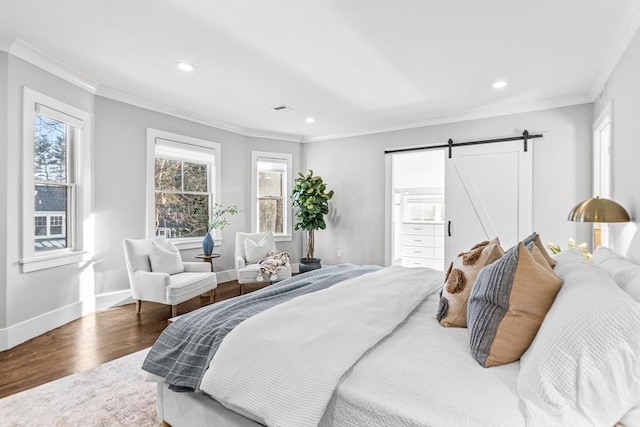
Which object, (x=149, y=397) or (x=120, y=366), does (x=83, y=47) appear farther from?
(x=149, y=397)

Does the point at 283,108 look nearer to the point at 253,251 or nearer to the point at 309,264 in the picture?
the point at 253,251

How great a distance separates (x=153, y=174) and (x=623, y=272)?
479 centimetres

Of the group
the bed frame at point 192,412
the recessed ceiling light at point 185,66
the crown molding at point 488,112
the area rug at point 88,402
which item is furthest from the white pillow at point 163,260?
the crown molding at point 488,112

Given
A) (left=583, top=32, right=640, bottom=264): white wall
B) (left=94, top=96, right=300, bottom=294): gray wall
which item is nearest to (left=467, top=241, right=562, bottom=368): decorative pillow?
(left=583, top=32, right=640, bottom=264): white wall

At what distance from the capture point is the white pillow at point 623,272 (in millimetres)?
1307

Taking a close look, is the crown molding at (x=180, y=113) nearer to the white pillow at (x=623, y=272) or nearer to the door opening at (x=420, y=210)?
the door opening at (x=420, y=210)

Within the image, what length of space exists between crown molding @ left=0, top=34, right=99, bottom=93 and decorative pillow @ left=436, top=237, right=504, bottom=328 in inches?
153

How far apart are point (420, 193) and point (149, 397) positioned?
18.5 ft

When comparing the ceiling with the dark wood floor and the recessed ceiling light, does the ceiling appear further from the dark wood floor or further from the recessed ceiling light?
the dark wood floor

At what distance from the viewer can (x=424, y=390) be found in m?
1.08

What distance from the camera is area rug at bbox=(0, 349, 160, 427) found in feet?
6.30

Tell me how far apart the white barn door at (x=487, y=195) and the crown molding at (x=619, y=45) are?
109 centimetres

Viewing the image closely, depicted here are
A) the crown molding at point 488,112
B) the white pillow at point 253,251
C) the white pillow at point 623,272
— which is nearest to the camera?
the white pillow at point 623,272

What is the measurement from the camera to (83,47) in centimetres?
299
